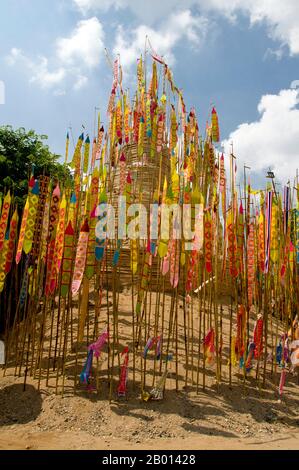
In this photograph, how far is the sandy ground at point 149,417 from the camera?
101 inches

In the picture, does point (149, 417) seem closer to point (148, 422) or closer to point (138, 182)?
point (148, 422)

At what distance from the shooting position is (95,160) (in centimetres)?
462

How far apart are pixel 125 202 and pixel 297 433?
230cm

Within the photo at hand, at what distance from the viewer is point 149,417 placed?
2854 millimetres

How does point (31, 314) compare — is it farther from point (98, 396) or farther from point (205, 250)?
point (205, 250)

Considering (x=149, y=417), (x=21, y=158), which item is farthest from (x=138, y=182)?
(x=149, y=417)

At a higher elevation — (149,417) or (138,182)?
(138,182)

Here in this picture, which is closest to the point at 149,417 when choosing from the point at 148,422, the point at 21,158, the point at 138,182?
the point at 148,422

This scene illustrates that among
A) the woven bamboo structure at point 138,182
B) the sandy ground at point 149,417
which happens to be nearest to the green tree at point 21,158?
the woven bamboo structure at point 138,182

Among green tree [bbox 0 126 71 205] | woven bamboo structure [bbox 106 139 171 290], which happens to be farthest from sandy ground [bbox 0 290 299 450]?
green tree [bbox 0 126 71 205]

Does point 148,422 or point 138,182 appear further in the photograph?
point 138,182

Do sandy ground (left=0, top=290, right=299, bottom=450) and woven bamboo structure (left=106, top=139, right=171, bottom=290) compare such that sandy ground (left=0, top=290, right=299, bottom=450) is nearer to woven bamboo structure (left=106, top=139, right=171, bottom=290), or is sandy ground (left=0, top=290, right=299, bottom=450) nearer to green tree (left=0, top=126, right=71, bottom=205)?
woven bamboo structure (left=106, top=139, right=171, bottom=290)

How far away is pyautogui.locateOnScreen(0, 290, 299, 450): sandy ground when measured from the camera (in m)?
2.55
